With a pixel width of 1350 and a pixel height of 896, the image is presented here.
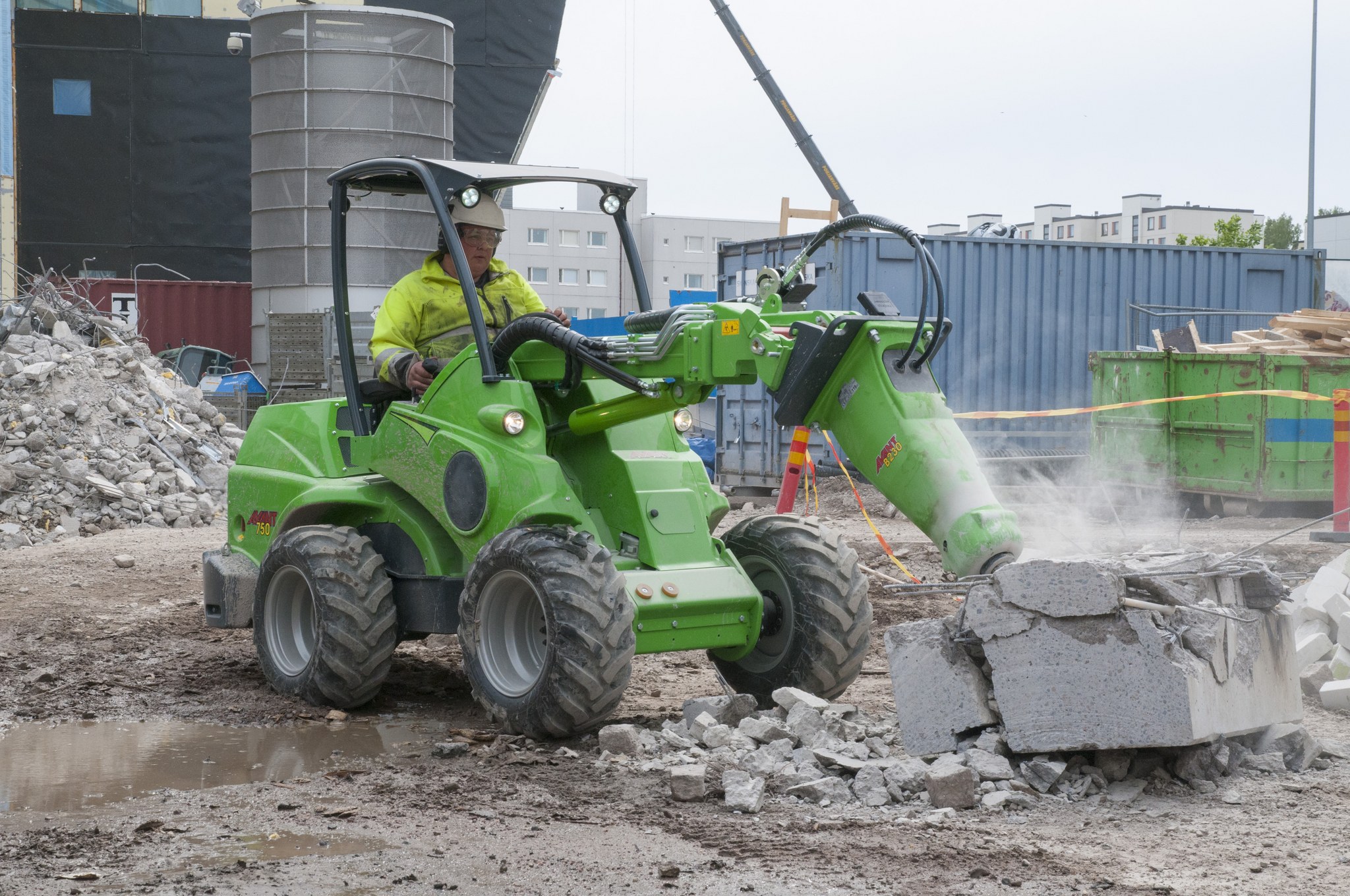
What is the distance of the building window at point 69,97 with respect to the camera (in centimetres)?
3025

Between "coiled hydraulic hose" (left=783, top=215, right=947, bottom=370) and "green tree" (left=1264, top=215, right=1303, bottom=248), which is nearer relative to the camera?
"coiled hydraulic hose" (left=783, top=215, right=947, bottom=370)

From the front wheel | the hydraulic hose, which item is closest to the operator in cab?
the hydraulic hose

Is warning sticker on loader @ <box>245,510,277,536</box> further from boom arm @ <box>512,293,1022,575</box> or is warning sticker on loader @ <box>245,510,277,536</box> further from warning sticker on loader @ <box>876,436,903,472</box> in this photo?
warning sticker on loader @ <box>876,436,903,472</box>

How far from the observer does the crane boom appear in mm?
26781

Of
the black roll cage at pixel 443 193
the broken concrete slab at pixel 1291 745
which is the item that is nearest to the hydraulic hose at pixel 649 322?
the black roll cage at pixel 443 193

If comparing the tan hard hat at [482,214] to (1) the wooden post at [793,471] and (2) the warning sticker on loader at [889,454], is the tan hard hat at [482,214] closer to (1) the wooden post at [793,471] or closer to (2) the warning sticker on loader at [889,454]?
(2) the warning sticker on loader at [889,454]

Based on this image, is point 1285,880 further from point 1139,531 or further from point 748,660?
point 1139,531

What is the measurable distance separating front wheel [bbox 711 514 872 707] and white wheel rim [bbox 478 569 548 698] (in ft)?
3.11

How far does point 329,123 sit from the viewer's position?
73.3 feet

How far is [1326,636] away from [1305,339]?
847 cm

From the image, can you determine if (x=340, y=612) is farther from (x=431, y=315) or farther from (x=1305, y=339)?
(x=1305, y=339)

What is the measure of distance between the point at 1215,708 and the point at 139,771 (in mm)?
4033

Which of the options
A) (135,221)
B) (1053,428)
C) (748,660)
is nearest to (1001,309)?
(1053,428)

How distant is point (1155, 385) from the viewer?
14.8 metres
